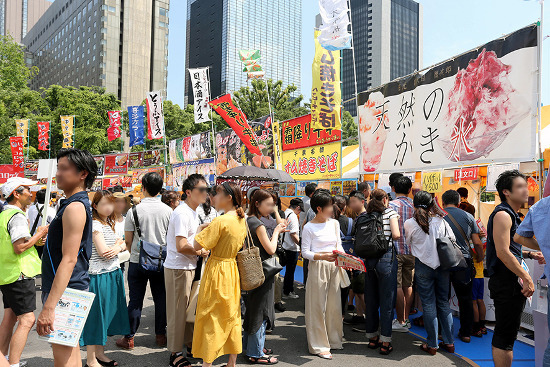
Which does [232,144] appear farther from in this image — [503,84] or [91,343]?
[91,343]

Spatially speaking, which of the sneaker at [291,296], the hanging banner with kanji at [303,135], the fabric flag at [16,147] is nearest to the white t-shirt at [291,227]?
the sneaker at [291,296]

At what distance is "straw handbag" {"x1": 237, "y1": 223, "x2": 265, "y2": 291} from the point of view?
136 inches

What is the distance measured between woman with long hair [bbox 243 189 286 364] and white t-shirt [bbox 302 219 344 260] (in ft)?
1.77

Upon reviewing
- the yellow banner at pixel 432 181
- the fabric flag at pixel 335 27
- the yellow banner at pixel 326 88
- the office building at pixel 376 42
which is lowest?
the yellow banner at pixel 432 181

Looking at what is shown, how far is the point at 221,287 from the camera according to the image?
330 centimetres

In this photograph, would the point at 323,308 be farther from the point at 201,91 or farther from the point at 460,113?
the point at 201,91

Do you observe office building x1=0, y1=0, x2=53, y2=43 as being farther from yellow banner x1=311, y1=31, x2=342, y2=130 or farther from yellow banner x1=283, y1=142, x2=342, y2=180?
yellow banner x1=311, y1=31, x2=342, y2=130

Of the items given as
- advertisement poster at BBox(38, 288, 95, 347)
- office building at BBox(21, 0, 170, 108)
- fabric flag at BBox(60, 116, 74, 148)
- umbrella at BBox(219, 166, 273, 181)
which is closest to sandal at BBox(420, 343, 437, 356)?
advertisement poster at BBox(38, 288, 95, 347)

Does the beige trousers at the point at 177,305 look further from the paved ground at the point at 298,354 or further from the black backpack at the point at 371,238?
the black backpack at the point at 371,238

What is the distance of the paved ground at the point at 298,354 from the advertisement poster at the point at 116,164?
71.6 feet

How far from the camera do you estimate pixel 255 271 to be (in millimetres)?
3502

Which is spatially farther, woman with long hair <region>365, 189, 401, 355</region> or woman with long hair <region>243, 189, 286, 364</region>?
woman with long hair <region>365, 189, 401, 355</region>

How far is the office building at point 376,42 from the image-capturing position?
9169 centimetres

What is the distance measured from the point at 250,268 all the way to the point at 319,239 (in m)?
1.07
